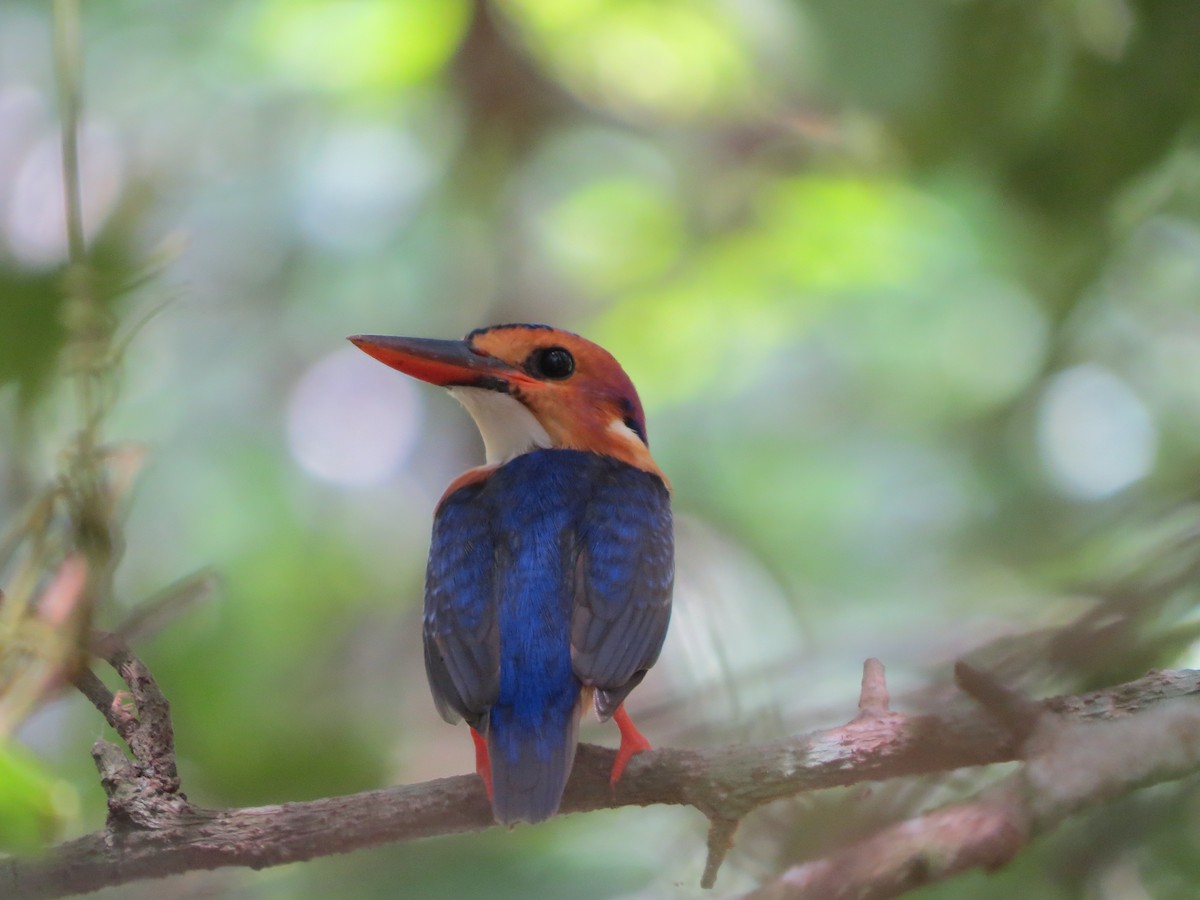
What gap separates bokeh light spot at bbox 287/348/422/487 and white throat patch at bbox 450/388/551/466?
5.90 feet

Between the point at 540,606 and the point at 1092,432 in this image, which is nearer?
the point at 540,606

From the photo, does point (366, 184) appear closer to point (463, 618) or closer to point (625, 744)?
point (463, 618)

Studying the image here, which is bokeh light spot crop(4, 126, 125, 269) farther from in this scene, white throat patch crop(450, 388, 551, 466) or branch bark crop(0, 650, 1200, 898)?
branch bark crop(0, 650, 1200, 898)

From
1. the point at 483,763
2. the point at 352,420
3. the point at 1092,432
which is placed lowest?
the point at 483,763

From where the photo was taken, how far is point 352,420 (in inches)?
201

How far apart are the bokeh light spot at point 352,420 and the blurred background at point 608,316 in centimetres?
2

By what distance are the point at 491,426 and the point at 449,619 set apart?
2.31ft

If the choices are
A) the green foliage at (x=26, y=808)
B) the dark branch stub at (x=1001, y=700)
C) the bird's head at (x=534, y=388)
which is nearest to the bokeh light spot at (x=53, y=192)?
the bird's head at (x=534, y=388)

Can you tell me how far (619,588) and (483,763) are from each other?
1.42ft

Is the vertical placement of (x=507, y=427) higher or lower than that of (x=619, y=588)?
higher

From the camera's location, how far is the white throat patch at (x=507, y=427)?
10.4ft

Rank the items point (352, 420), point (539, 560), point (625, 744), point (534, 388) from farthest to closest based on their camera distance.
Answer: point (352, 420)
point (534, 388)
point (539, 560)
point (625, 744)

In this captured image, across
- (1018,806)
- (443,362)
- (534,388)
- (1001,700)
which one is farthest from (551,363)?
(1018,806)

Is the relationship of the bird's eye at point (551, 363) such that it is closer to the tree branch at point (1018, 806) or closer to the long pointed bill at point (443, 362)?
the long pointed bill at point (443, 362)
